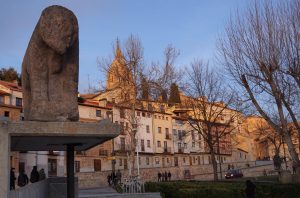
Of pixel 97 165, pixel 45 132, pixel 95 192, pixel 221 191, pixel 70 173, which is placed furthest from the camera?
pixel 97 165

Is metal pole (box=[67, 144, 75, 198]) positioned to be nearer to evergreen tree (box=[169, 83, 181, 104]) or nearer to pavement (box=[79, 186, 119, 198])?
pavement (box=[79, 186, 119, 198])

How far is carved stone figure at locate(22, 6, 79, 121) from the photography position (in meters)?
5.86

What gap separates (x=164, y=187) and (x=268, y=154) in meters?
94.2

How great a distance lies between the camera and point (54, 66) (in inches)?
243

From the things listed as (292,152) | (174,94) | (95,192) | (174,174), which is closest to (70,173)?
(292,152)

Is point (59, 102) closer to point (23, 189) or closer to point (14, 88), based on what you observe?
point (23, 189)

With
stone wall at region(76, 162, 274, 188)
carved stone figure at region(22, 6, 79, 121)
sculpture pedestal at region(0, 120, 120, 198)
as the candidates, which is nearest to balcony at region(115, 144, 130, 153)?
stone wall at region(76, 162, 274, 188)

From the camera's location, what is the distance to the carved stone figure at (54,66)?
5859 millimetres

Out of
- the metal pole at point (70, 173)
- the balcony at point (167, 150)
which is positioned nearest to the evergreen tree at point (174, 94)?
the metal pole at point (70, 173)

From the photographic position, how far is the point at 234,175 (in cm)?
5825

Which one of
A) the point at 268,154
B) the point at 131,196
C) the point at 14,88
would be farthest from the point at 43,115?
the point at 268,154

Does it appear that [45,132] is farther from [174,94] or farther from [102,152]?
[102,152]

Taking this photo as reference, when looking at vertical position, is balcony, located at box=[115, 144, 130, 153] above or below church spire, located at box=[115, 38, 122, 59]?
below

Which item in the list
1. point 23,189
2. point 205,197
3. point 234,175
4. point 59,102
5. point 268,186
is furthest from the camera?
point 234,175
